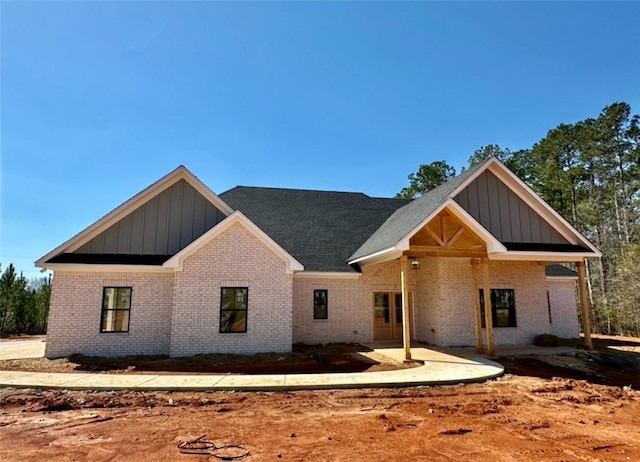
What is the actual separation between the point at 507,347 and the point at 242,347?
10.3m

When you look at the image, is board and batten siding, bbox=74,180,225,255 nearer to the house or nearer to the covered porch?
the house

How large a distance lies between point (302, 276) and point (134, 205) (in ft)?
22.7

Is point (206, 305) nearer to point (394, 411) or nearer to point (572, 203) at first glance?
point (394, 411)

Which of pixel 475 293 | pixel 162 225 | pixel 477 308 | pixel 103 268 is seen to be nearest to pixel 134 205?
pixel 162 225

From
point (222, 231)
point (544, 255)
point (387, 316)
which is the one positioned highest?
point (222, 231)

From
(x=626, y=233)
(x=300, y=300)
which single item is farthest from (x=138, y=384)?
(x=626, y=233)

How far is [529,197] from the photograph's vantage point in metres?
15.2

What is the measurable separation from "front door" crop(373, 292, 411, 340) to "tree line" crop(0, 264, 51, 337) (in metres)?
20.6

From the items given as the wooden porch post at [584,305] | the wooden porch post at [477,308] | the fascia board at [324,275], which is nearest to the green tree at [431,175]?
the wooden porch post at [584,305]

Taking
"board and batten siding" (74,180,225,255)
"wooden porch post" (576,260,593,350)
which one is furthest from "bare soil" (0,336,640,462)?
"board and batten siding" (74,180,225,255)

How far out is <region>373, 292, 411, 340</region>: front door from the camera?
16.8 m

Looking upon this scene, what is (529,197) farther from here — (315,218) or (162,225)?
(162,225)

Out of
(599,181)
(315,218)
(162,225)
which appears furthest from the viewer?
(599,181)

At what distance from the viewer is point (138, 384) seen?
8.54 m
